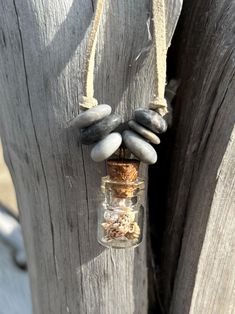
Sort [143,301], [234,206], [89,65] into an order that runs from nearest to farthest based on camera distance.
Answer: [89,65], [234,206], [143,301]

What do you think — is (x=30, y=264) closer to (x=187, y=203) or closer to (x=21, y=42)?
(x=187, y=203)

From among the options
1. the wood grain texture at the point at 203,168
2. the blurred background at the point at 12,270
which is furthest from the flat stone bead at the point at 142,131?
the blurred background at the point at 12,270

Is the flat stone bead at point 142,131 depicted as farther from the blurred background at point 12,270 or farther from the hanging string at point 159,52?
the blurred background at point 12,270

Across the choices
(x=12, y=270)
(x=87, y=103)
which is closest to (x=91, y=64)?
(x=87, y=103)

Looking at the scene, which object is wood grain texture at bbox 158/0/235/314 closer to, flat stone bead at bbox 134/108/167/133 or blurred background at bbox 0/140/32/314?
flat stone bead at bbox 134/108/167/133

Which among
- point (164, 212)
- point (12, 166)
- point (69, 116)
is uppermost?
point (69, 116)

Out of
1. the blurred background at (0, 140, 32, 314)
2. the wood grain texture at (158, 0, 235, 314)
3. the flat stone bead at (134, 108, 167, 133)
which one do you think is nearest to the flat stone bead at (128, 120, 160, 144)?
the flat stone bead at (134, 108, 167, 133)

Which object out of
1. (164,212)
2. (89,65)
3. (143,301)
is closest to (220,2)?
(89,65)
